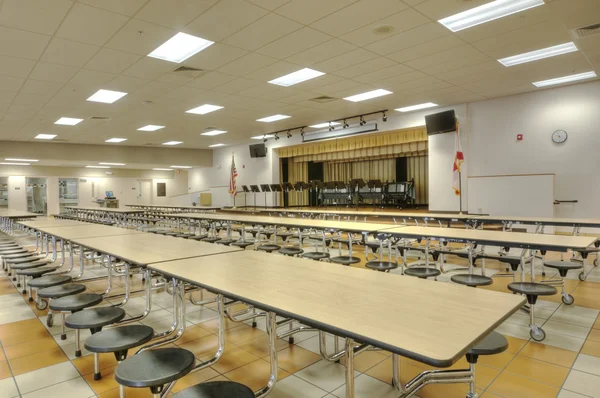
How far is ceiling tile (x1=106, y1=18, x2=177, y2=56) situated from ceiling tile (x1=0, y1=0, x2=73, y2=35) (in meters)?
0.62

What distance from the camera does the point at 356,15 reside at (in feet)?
13.3

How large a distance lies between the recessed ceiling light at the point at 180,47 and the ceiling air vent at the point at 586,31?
4812mm

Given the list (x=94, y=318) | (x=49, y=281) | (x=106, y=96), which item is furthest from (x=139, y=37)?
(x=94, y=318)

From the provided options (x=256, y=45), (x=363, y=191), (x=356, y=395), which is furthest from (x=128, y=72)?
(x=363, y=191)

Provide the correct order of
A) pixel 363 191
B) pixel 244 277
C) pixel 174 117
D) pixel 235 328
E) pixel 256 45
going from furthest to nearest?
pixel 363 191 → pixel 174 117 → pixel 256 45 → pixel 235 328 → pixel 244 277

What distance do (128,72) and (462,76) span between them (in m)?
5.81

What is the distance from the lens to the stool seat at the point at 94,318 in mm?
1977

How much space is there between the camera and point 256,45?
4.83 meters

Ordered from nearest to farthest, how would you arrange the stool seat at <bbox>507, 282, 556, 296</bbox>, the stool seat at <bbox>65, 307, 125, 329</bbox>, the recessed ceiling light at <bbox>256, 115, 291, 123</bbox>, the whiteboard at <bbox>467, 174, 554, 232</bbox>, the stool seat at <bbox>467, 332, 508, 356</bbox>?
1. the stool seat at <bbox>467, 332, 508, 356</bbox>
2. the stool seat at <bbox>65, 307, 125, 329</bbox>
3. the stool seat at <bbox>507, 282, 556, 296</bbox>
4. the whiteboard at <bbox>467, 174, 554, 232</bbox>
5. the recessed ceiling light at <bbox>256, 115, 291, 123</bbox>

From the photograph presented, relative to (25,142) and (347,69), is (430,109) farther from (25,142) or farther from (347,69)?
(25,142)

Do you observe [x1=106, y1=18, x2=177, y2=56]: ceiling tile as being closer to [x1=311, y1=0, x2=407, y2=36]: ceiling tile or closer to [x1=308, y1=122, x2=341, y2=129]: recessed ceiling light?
[x1=311, y1=0, x2=407, y2=36]: ceiling tile

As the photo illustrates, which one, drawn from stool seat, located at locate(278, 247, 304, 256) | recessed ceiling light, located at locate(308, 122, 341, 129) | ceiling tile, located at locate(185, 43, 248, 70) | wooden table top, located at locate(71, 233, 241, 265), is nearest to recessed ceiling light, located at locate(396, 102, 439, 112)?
recessed ceiling light, located at locate(308, 122, 341, 129)

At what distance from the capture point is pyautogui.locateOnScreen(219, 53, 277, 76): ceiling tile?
5.28 meters

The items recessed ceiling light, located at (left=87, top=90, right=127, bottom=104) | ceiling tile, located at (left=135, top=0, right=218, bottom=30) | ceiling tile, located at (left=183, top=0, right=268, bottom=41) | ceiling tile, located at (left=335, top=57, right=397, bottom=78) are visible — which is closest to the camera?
ceiling tile, located at (left=135, top=0, right=218, bottom=30)
